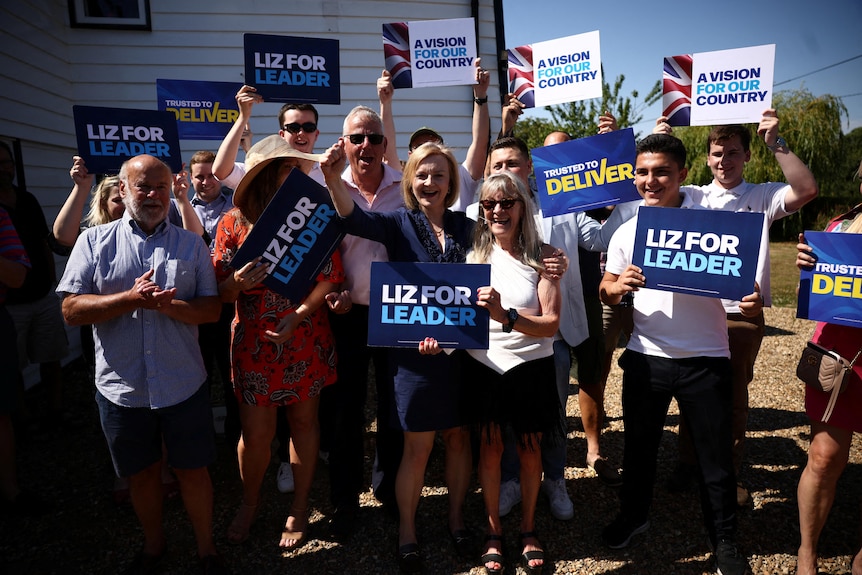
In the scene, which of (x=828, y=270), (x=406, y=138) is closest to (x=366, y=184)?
(x=828, y=270)

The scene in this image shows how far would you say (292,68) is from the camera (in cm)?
420

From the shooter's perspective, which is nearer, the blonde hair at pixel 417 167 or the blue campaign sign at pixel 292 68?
the blonde hair at pixel 417 167

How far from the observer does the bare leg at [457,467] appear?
2.92 m

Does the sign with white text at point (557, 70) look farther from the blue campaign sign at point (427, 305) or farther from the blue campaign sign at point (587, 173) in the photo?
the blue campaign sign at point (427, 305)

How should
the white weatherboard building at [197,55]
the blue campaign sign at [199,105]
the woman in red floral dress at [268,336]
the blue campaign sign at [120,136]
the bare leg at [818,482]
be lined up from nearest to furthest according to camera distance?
the bare leg at [818,482] < the woman in red floral dress at [268,336] < the blue campaign sign at [120,136] < the blue campaign sign at [199,105] < the white weatherboard building at [197,55]

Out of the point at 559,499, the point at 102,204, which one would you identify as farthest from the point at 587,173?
the point at 102,204

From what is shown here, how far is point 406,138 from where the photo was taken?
7676 mm

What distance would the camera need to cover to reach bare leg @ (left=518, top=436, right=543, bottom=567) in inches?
113

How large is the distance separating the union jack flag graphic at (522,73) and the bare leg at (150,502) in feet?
12.6

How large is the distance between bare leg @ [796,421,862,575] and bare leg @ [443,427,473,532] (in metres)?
1.76

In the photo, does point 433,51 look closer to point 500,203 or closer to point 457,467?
point 500,203

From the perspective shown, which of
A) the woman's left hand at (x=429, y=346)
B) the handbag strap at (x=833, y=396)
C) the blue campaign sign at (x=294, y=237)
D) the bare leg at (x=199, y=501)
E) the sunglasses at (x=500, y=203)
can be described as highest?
the sunglasses at (x=500, y=203)

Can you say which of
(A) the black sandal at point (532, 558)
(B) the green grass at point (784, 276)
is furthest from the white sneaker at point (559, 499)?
(B) the green grass at point (784, 276)

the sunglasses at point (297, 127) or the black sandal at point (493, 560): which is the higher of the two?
the sunglasses at point (297, 127)
